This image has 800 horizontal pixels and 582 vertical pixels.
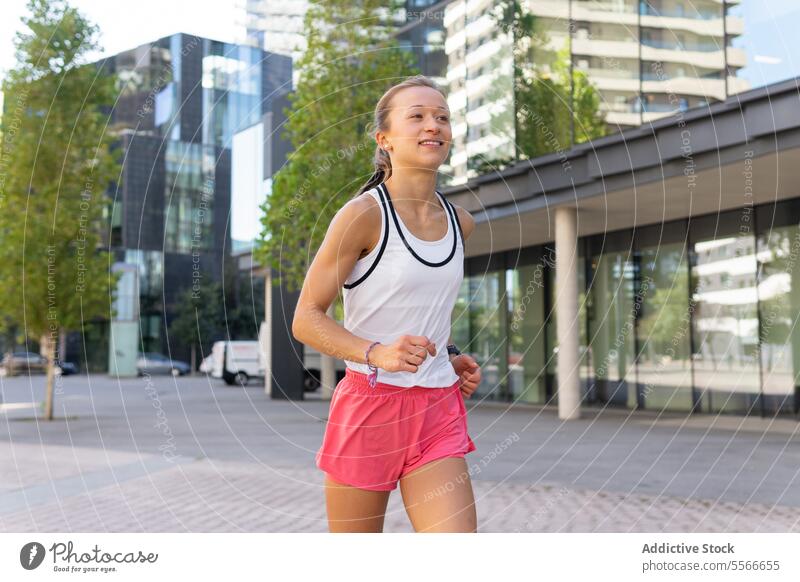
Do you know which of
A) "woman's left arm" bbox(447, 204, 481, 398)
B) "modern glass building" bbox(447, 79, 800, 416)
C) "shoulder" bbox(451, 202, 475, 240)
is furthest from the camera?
"modern glass building" bbox(447, 79, 800, 416)

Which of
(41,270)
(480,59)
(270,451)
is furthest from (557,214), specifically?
(41,270)

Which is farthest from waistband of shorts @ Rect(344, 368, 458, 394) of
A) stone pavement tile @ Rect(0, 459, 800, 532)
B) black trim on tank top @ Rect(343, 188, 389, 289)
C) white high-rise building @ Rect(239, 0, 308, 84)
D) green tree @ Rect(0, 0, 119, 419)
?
green tree @ Rect(0, 0, 119, 419)

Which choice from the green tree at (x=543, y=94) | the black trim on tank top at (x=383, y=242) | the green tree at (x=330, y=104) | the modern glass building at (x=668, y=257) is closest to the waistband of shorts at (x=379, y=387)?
the black trim on tank top at (x=383, y=242)

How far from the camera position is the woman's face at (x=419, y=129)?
9.28ft

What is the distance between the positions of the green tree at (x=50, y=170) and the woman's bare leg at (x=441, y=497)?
630 inches

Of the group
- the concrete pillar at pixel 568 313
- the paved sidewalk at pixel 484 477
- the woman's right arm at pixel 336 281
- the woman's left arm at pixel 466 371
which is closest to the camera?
the woman's right arm at pixel 336 281

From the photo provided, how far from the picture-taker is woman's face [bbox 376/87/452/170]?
2.83 m

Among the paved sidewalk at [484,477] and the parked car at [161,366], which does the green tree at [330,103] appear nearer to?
the paved sidewalk at [484,477]

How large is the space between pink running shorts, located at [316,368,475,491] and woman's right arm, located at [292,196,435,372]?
0.20 m

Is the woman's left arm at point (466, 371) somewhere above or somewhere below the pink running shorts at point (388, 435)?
above

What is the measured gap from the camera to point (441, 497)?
2701 mm

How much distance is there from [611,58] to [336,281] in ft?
49.6

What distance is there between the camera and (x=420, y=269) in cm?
272

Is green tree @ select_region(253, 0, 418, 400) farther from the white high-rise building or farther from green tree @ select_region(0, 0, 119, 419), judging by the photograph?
green tree @ select_region(0, 0, 119, 419)
